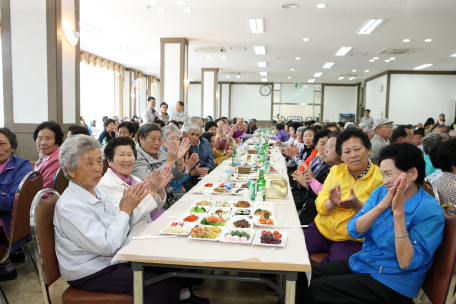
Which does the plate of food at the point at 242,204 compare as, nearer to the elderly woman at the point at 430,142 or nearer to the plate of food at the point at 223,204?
the plate of food at the point at 223,204

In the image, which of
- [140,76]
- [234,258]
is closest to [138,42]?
[140,76]

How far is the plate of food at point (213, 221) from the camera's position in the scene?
173 centimetres

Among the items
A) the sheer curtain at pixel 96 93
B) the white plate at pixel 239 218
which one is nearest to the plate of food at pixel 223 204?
the white plate at pixel 239 218

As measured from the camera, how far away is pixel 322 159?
10.3 ft

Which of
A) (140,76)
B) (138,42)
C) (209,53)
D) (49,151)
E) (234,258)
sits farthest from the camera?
(140,76)

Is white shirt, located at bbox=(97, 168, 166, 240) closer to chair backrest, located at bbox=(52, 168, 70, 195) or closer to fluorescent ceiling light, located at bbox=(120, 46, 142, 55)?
chair backrest, located at bbox=(52, 168, 70, 195)

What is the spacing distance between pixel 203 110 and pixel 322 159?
1078 centimetres

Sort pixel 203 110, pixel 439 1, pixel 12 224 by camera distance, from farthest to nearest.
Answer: pixel 203 110, pixel 439 1, pixel 12 224

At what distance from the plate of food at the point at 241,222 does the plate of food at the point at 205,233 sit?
12 cm

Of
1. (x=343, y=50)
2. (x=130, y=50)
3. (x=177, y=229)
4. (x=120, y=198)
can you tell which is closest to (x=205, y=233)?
(x=177, y=229)

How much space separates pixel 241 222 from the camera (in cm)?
173

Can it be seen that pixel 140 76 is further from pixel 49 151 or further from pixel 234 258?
A: pixel 234 258

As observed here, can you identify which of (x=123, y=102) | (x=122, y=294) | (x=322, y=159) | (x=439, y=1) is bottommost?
(x=122, y=294)

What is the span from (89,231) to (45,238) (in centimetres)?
20
